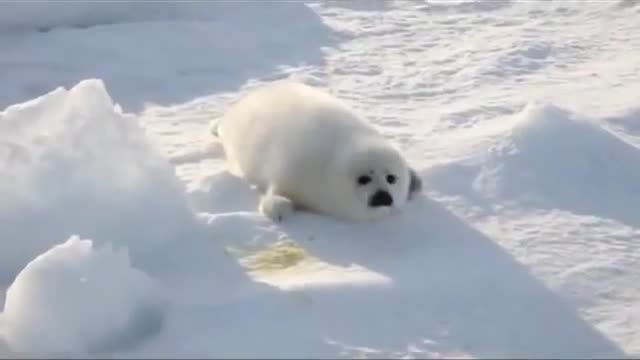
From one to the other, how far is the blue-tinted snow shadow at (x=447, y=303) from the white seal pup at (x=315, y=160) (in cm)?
17

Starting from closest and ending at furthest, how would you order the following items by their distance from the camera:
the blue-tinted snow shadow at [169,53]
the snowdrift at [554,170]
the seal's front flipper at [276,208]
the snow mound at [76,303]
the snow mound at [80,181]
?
the snow mound at [76,303] < the snow mound at [80,181] < the seal's front flipper at [276,208] < the snowdrift at [554,170] < the blue-tinted snow shadow at [169,53]

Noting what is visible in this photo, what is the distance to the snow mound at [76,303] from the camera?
3.06m

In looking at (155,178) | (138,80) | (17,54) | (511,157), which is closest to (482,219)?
(511,157)

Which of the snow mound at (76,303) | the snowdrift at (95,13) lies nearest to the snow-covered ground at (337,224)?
the snow mound at (76,303)

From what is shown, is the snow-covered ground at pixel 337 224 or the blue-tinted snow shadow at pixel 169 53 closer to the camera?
the snow-covered ground at pixel 337 224

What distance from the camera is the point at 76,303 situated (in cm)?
309

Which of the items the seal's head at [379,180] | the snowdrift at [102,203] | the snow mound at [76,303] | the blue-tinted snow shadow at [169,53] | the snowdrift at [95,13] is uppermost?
the snowdrift at [95,13]

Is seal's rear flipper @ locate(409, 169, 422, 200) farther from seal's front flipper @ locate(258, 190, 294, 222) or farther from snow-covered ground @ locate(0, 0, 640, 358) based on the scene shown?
seal's front flipper @ locate(258, 190, 294, 222)

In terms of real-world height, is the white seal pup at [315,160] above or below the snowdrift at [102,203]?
above

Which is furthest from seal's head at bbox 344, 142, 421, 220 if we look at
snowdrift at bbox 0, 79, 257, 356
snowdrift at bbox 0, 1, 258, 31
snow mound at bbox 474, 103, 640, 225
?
snowdrift at bbox 0, 1, 258, 31

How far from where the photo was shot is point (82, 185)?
372cm

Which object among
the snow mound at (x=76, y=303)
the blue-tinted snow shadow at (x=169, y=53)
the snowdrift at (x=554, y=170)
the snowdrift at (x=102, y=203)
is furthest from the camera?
the blue-tinted snow shadow at (x=169, y=53)

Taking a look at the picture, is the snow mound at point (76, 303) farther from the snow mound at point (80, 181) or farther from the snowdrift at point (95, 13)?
the snowdrift at point (95, 13)

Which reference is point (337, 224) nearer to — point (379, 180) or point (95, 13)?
point (379, 180)
